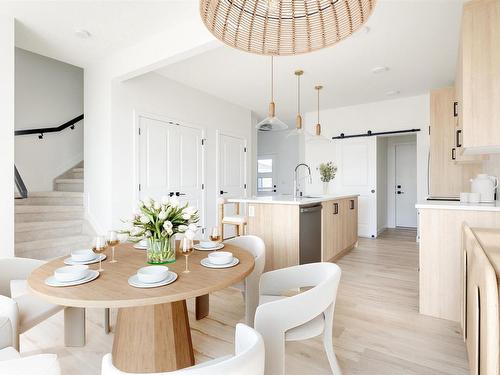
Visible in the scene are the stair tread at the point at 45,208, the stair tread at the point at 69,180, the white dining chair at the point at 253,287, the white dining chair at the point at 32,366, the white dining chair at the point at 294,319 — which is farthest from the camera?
the stair tread at the point at 69,180

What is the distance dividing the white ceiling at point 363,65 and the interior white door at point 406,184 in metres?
2.03

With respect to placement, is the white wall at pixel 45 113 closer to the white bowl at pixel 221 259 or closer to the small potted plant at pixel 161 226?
the small potted plant at pixel 161 226

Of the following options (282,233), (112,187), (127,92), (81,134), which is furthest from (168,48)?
(81,134)

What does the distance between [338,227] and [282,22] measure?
10.8 feet

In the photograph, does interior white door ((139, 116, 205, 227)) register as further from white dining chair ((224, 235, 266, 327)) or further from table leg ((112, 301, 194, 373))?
table leg ((112, 301, 194, 373))

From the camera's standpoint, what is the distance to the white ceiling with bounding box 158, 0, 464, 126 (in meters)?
2.86

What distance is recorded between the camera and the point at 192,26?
288 centimetres

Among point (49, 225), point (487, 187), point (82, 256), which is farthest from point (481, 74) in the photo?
point (49, 225)

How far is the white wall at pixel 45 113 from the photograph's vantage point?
4.58 m

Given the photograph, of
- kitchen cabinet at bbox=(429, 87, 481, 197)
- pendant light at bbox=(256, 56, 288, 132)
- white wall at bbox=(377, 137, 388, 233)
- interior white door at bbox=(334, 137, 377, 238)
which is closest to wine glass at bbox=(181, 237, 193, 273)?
pendant light at bbox=(256, 56, 288, 132)

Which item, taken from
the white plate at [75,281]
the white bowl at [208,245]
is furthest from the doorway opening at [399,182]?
the white plate at [75,281]

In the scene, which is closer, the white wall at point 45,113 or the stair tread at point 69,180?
the white wall at point 45,113

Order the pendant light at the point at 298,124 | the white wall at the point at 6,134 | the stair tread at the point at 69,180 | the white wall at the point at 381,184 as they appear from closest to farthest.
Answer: the white wall at the point at 6,134
the pendant light at the point at 298,124
the stair tread at the point at 69,180
the white wall at the point at 381,184

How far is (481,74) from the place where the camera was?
2.04 metres
